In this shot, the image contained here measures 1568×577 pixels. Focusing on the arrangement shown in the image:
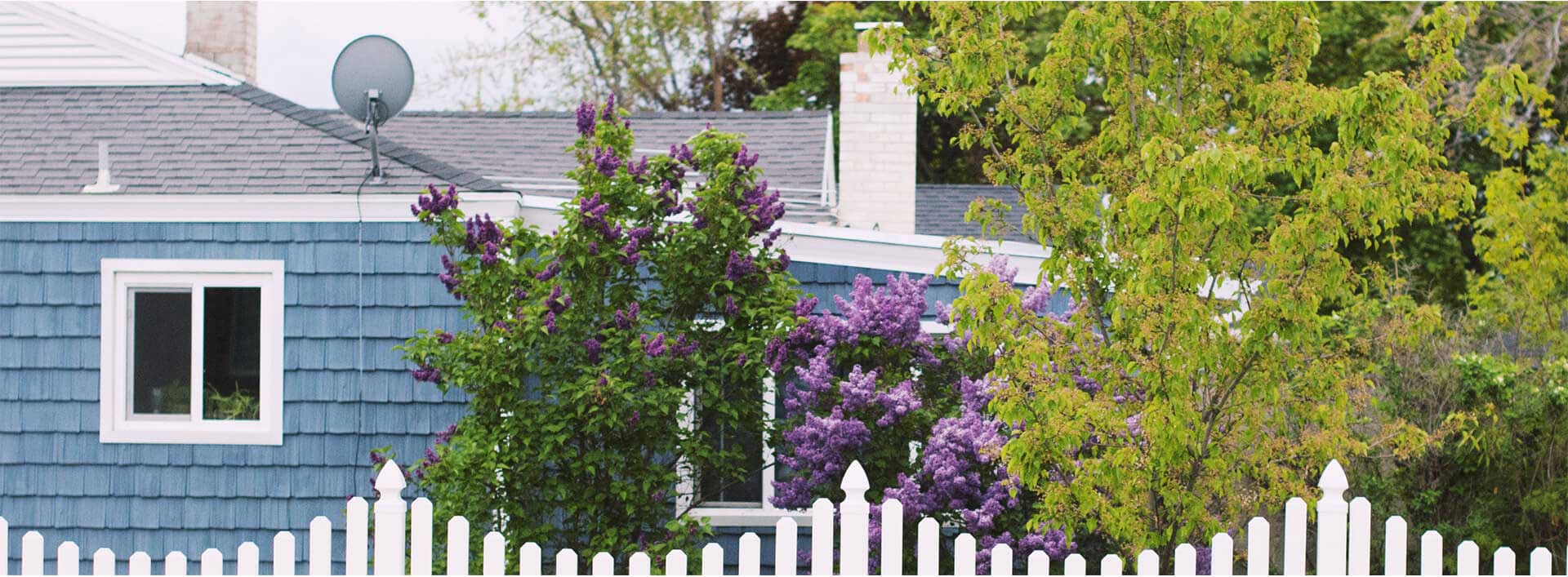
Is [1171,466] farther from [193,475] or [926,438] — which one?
[193,475]

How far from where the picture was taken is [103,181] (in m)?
7.81

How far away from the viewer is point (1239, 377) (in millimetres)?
5125

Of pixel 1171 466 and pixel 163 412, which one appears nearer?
pixel 1171 466

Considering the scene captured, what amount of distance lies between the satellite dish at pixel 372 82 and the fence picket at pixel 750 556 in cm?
444

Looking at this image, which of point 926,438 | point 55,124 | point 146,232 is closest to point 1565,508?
point 926,438

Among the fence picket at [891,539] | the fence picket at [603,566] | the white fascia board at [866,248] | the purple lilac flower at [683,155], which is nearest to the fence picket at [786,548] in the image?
the fence picket at [891,539]

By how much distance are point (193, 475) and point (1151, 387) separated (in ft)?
18.2

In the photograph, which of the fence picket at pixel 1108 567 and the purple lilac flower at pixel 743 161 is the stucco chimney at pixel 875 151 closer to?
the purple lilac flower at pixel 743 161

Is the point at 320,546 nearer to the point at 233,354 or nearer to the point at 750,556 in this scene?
the point at 750,556

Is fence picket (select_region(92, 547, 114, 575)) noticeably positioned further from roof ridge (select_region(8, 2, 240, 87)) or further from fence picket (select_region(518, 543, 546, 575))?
roof ridge (select_region(8, 2, 240, 87))

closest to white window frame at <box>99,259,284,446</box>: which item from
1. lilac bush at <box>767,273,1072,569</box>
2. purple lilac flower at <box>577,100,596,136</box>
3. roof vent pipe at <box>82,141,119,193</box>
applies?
roof vent pipe at <box>82,141,119,193</box>

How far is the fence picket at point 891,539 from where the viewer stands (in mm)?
3902

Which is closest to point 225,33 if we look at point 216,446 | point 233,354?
point 233,354

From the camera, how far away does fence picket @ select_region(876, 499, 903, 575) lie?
3902 mm
